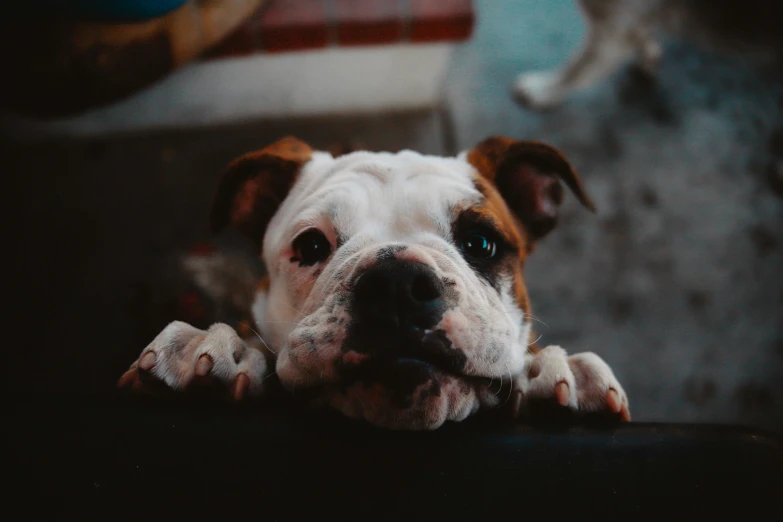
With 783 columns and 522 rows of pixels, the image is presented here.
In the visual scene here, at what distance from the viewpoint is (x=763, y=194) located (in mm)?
2732

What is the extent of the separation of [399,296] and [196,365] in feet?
1.37

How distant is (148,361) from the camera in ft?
3.22

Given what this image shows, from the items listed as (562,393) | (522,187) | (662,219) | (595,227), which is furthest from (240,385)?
(662,219)

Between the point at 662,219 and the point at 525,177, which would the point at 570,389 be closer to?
the point at 525,177

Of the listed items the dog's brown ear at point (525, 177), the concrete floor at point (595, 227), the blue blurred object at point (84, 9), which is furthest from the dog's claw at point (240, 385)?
the blue blurred object at point (84, 9)

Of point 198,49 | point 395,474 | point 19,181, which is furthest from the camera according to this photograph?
point 19,181

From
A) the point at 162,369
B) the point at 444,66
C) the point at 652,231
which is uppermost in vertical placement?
the point at 444,66

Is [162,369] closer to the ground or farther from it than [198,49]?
closer to the ground

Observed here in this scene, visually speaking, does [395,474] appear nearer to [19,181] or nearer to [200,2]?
[200,2]

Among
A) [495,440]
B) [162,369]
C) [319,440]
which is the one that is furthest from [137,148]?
[495,440]

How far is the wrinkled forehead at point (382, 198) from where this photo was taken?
1151 mm

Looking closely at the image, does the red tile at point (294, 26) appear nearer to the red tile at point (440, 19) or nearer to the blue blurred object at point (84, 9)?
the red tile at point (440, 19)

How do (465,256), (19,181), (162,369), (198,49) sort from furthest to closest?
(19,181) < (198,49) < (465,256) < (162,369)

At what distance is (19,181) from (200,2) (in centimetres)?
134
